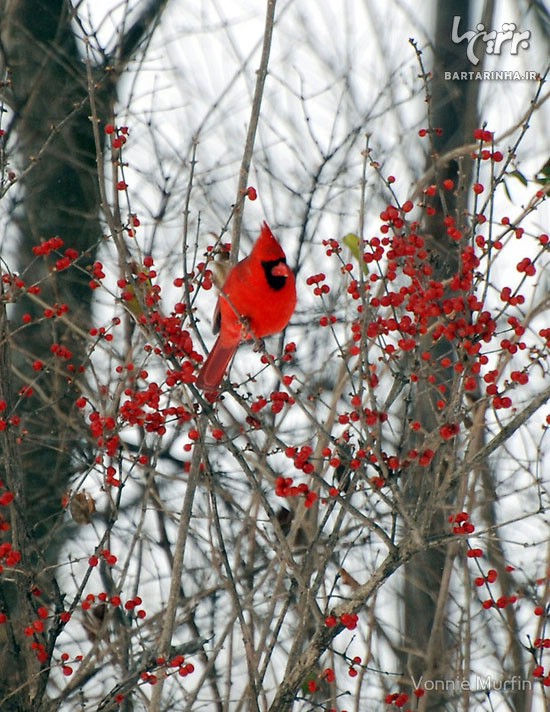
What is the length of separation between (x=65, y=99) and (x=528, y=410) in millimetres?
3644

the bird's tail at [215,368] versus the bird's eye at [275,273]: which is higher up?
the bird's eye at [275,273]

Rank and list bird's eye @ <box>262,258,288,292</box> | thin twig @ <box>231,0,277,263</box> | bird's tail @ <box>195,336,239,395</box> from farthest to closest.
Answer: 1. bird's eye @ <box>262,258,288,292</box>
2. bird's tail @ <box>195,336,239,395</box>
3. thin twig @ <box>231,0,277,263</box>

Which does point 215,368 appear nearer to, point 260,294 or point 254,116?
point 260,294

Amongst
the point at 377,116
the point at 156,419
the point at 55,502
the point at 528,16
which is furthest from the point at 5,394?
the point at 528,16

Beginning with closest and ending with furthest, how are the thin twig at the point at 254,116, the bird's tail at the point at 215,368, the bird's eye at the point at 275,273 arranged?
the thin twig at the point at 254,116, the bird's tail at the point at 215,368, the bird's eye at the point at 275,273

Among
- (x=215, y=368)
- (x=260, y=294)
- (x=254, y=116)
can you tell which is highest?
(x=260, y=294)

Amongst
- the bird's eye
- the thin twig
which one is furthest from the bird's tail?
the thin twig

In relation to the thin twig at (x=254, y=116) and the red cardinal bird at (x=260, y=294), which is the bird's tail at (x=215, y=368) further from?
the thin twig at (x=254, y=116)

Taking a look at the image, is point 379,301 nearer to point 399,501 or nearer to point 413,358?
point 413,358

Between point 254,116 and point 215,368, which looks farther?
point 215,368

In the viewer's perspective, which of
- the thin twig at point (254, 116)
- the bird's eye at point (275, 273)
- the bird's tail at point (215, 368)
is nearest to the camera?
the thin twig at point (254, 116)

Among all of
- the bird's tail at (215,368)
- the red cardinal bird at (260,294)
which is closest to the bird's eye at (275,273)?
the red cardinal bird at (260,294)

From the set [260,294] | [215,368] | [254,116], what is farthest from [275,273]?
[254,116]

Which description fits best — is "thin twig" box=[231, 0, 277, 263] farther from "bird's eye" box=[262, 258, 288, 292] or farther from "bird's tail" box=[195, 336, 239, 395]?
"bird's eye" box=[262, 258, 288, 292]
